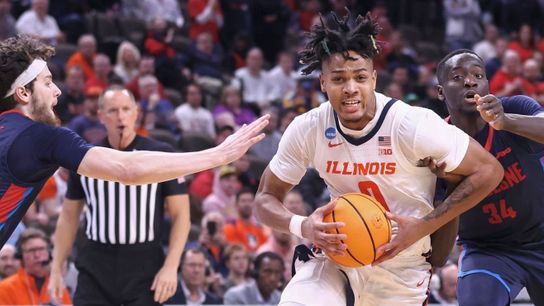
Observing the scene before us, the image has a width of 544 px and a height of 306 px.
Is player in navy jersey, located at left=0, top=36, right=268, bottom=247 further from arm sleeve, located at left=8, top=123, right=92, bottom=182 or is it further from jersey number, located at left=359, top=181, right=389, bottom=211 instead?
jersey number, located at left=359, top=181, right=389, bottom=211

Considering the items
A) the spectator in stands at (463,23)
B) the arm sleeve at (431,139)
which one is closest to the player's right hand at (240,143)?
the arm sleeve at (431,139)

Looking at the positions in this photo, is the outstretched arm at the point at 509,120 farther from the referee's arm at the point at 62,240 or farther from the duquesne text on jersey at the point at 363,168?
the referee's arm at the point at 62,240

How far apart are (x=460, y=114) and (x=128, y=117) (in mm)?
2476

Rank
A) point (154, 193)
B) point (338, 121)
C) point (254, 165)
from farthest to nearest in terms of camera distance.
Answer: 1. point (254, 165)
2. point (154, 193)
3. point (338, 121)

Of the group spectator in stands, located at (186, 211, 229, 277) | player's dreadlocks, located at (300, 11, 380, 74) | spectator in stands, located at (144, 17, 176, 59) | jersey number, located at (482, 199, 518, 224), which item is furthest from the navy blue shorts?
spectator in stands, located at (144, 17, 176, 59)

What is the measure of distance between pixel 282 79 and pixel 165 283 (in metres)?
8.57

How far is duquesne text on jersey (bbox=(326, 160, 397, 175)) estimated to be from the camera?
17.2ft

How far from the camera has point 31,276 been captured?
28.0ft

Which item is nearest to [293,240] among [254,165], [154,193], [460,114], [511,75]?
[254,165]

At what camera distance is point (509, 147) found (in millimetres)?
5793

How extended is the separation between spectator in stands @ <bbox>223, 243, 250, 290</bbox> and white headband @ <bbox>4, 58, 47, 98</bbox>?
4648 mm

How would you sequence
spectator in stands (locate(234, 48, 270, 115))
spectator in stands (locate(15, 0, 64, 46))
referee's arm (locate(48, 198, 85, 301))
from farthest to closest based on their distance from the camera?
spectator in stands (locate(234, 48, 270, 115))
spectator in stands (locate(15, 0, 64, 46))
referee's arm (locate(48, 198, 85, 301))

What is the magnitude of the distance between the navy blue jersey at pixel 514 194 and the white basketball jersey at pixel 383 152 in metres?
0.55

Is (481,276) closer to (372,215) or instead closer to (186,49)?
(372,215)
